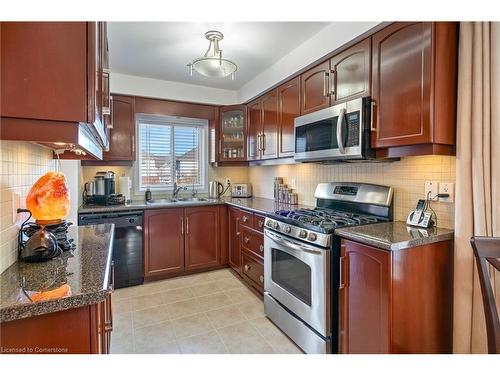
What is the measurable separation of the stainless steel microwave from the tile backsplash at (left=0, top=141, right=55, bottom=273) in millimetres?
1807

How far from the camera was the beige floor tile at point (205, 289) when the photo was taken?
110 inches

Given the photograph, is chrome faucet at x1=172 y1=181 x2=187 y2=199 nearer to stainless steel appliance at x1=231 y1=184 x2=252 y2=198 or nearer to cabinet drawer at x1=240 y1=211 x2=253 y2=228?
stainless steel appliance at x1=231 y1=184 x2=252 y2=198

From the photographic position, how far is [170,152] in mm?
3775

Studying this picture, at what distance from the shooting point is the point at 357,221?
1845 mm

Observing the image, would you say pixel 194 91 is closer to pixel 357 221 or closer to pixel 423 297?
pixel 357 221

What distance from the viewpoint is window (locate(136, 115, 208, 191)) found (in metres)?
3.60

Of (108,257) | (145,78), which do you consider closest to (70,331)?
(108,257)

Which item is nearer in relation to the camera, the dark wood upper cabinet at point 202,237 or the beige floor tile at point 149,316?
the beige floor tile at point 149,316

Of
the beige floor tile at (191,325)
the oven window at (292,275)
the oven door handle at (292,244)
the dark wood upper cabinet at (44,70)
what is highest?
the dark wood upper cabinet at (44,70)

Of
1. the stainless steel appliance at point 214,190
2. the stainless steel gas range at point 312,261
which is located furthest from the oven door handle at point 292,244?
the stainless steel appliance at point 214,190

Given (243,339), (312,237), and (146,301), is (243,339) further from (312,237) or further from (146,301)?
(146,301)

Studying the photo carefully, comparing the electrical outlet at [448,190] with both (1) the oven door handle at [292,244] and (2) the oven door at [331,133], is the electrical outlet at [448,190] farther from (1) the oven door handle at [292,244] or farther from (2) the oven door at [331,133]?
(1) the oven door handle at [292,244]

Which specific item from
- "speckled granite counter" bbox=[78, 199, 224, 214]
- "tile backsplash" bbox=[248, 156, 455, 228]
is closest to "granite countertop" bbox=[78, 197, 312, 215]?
"speckled granite counter" bbox=[78, 199, 224, 214]

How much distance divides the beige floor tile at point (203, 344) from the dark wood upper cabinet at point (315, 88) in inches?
78.6
